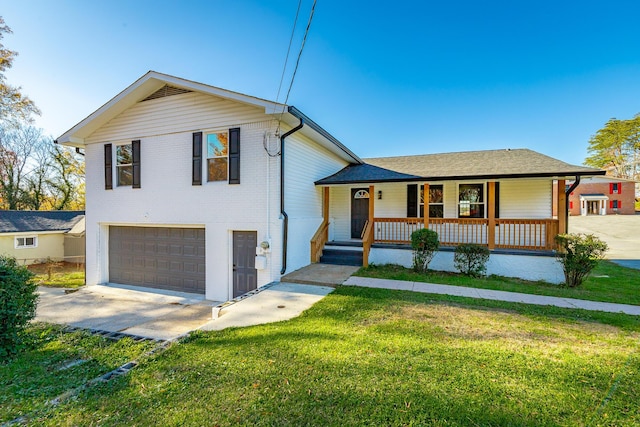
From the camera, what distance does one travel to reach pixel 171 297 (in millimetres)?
8516

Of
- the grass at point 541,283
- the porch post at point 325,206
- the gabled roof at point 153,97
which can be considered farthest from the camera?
the porch post at point 325,206

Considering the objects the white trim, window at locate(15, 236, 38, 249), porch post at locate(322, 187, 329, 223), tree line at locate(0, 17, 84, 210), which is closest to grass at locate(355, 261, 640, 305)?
porch post at locate(322, 187, 329, 223)

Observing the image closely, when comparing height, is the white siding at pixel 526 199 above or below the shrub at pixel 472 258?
above

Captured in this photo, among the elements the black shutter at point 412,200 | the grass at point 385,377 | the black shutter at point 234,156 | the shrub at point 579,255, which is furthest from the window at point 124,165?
the shrub at point 579,255

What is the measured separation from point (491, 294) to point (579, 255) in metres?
3.01

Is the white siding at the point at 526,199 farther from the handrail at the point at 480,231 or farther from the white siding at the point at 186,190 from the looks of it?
the white siding at the point at 186,190

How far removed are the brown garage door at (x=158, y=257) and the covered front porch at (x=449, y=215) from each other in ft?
12.7

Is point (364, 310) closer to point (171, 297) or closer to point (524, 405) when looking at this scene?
point (524, 405)

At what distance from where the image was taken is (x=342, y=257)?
960 centimetres

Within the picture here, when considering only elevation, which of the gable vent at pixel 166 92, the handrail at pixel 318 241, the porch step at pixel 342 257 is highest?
the gable vent at pixel 166 92

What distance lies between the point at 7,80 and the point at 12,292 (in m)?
22.8

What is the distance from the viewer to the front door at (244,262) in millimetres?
8039

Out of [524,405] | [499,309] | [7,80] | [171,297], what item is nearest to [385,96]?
[499,309]

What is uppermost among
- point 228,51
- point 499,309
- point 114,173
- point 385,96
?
point 385,96
